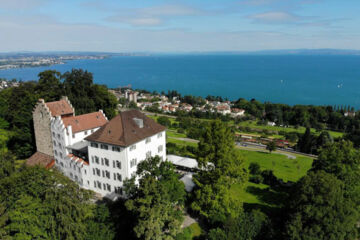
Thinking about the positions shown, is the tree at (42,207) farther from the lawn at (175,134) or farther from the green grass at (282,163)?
the lawn at (175,134)

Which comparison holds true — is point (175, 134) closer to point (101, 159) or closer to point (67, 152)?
point (67, 152)

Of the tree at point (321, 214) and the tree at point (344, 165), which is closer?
the tree at point (321, 214)

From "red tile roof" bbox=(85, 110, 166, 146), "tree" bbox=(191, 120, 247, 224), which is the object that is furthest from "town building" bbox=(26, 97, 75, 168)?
"tree" bbox=(191, 120, 247, 224)

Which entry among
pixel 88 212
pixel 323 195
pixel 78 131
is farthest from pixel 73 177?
pixel 323 195

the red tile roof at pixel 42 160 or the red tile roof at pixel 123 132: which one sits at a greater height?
the red tile roof at pixel 123 132

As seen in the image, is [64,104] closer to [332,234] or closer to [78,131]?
[78,131]

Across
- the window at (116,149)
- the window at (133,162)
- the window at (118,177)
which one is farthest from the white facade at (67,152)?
the window at (133,162)
